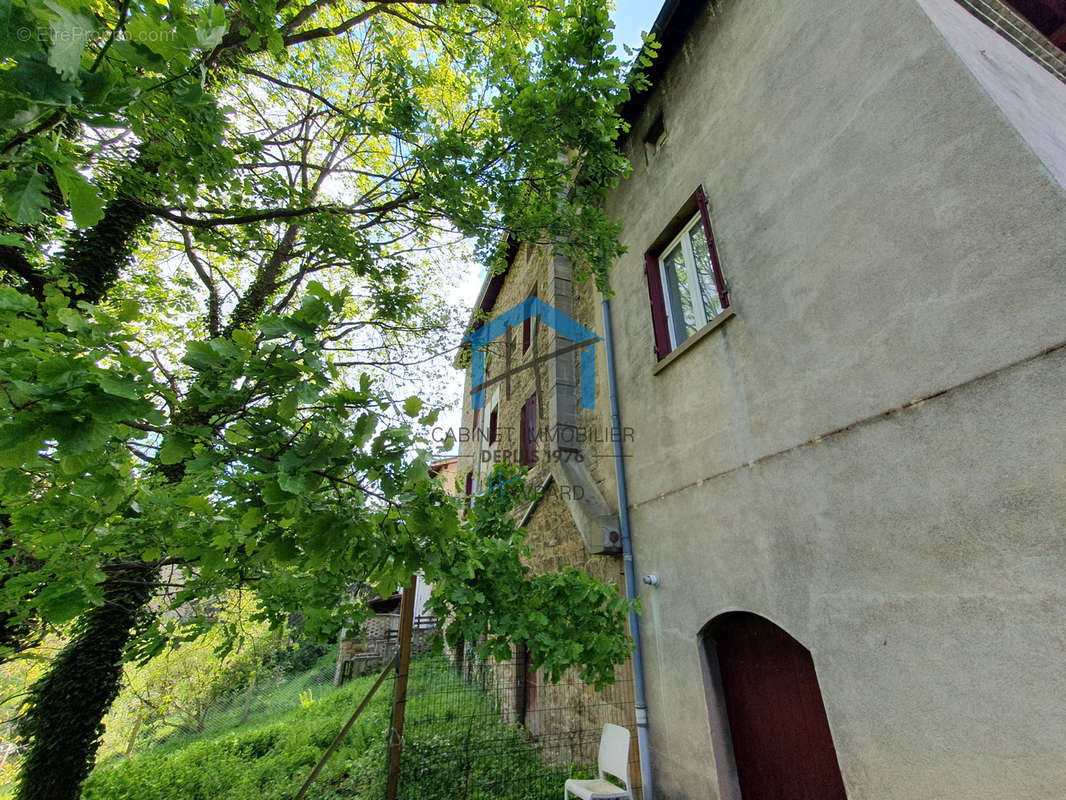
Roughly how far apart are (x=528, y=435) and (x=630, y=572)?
4.03m

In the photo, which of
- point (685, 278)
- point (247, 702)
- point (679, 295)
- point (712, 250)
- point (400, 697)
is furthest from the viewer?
point (247, 702)

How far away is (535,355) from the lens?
792 cm

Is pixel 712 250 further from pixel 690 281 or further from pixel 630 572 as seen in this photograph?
pixel 630 572

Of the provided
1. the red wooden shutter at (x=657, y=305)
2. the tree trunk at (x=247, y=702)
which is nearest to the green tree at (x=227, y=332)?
the red wooden shutter at (x=657, y=305)

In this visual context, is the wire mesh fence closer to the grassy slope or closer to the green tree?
the grassy slope

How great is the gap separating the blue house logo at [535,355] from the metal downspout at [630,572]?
0.54 m

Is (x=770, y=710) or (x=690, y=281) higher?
(x=690, y=281)

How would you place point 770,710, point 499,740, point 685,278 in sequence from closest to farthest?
1. point 770,710
2. point 685,278
3. point 499,740

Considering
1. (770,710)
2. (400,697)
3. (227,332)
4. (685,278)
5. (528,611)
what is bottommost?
(400,697)

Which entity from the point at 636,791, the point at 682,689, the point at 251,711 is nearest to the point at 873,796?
the point at 682,689

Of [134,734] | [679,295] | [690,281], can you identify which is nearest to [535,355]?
[679,295]

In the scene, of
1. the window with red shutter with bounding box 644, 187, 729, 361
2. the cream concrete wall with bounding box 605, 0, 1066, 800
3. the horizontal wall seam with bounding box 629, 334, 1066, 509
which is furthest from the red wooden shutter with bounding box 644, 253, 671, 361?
the horizontal wall seam with bounding box 629, 334, 1066, 509

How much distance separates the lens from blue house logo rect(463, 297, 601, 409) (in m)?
5.71

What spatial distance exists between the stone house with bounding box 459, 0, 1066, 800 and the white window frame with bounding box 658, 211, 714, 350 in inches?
2.0
